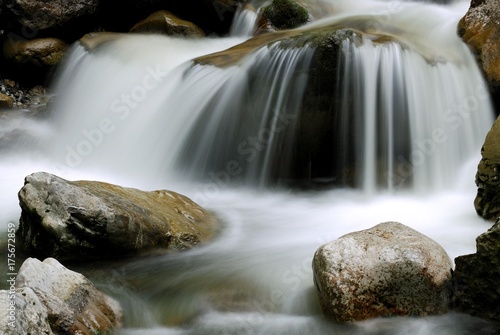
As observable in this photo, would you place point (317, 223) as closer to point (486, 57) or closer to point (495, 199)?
point (495, 199)

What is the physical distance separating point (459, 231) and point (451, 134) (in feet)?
7.75

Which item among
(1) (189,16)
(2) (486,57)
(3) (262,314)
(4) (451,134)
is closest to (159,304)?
(3) (262,314)

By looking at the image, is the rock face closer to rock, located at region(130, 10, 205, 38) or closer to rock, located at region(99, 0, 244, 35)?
rock, located at region(130, 10, 205, 38)

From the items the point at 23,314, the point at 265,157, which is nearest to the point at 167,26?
the point at 265,157

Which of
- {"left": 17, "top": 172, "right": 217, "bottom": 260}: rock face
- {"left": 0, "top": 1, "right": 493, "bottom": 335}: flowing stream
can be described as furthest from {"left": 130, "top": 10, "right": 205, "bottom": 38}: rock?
{"left": 17, "top": 172, "right": 217, "bottom": 260}: rock face

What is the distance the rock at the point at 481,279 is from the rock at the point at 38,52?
10.3 metres

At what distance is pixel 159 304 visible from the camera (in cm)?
414

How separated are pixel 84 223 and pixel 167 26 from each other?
842cm

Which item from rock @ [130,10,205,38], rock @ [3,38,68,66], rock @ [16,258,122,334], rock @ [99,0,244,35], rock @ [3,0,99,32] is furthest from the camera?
rock @ [99,0,244,35]

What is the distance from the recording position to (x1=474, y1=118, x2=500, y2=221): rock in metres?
5.34

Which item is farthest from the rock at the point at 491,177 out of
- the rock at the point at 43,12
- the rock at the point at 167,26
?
the rock at the point at 43,12

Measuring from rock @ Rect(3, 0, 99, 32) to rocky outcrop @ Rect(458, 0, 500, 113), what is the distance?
26.9 feet

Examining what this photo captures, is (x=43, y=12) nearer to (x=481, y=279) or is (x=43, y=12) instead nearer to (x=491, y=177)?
(x=491, y=177)

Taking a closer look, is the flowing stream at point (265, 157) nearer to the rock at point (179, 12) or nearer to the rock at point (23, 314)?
the rock at point (23, 314)
